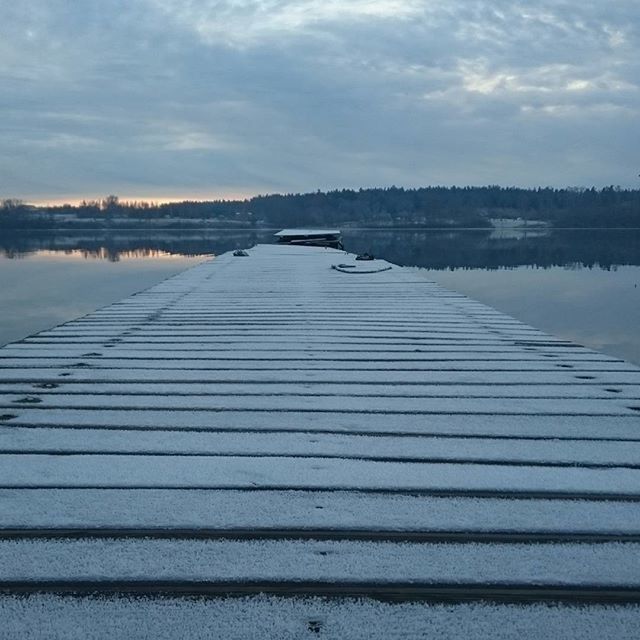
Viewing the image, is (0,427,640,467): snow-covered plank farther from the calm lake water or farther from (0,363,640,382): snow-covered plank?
the calm lake water

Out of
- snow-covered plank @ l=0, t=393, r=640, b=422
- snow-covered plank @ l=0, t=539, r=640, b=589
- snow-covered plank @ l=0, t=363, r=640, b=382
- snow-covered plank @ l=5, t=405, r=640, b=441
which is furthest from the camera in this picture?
snow-covered plank @ l=0, t=363, r=640, b=382

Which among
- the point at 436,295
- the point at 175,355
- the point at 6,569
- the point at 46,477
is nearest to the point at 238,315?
the point at 175,355

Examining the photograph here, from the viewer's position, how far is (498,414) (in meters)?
3.51

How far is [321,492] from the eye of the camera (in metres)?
2.51

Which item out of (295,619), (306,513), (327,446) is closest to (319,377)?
(327,446)

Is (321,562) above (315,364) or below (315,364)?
below

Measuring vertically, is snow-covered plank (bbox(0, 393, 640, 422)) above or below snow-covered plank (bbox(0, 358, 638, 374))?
below

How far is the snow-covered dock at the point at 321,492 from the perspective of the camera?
1.87 metres

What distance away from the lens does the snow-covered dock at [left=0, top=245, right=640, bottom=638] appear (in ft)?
6.13

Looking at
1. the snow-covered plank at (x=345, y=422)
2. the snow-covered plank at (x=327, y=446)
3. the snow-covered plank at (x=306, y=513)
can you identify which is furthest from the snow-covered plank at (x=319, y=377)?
the snow-covered plank at (x=306, y=513)

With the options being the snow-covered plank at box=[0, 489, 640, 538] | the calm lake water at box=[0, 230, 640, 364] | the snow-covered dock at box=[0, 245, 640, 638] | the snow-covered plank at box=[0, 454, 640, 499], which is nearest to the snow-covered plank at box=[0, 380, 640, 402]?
the snow-covered dock at box=[0, 245, 640, 638]

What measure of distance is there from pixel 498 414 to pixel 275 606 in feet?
6.38

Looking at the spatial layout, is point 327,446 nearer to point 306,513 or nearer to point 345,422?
point 345,422

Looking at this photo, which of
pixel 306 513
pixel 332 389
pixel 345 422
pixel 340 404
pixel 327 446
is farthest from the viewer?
pixel 332 389
